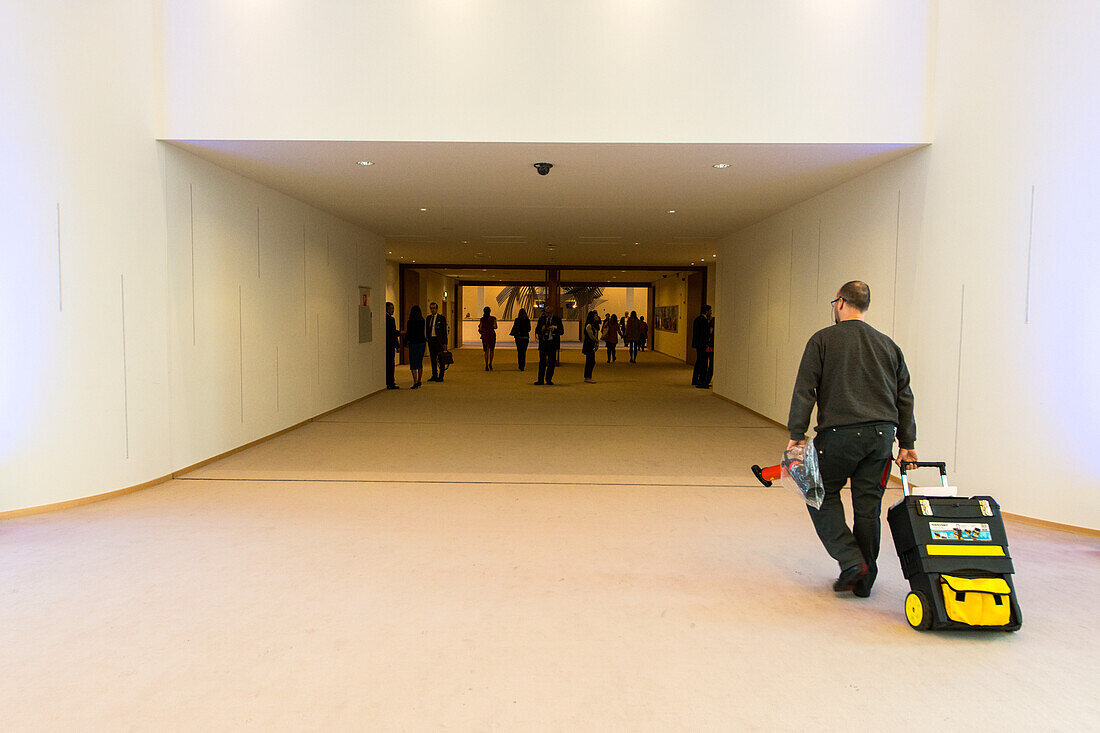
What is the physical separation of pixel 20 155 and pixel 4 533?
2659mm

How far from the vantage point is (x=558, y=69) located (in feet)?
18.9

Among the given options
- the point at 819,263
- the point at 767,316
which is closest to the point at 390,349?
the point at 767,316

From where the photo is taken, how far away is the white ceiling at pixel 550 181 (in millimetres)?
6132

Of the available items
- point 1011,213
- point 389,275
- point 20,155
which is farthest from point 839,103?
point 389,275

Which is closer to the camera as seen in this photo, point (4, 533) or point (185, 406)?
point (4, 533)

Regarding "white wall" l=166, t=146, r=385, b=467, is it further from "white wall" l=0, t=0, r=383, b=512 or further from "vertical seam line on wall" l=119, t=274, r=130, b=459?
"vertical seam line on wall" l=119, t=274, r=130, b=459

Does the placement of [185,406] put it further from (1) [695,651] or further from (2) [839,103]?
(2) [839,103]

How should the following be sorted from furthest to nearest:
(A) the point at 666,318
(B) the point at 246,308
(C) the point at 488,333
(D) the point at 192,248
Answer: (A) the point at 666,318 → (C) the point at 488,333 → (B) the point at 246,308 → (D) the point at 192,248

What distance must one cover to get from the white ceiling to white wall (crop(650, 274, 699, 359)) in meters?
9.42

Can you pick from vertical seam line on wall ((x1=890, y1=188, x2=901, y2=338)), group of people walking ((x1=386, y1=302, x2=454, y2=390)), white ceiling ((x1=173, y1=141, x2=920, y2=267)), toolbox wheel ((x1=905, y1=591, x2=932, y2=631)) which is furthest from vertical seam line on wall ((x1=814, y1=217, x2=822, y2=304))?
group of people walking ((x1=386, y1=302, x2=454, y2=390))

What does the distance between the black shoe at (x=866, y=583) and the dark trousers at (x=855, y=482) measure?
0.12 feet

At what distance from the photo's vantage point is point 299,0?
5805mm

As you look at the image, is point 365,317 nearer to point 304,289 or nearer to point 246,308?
point 304,289

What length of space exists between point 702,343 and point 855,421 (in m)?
10.7
